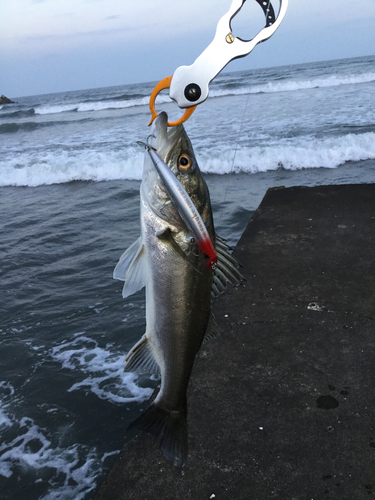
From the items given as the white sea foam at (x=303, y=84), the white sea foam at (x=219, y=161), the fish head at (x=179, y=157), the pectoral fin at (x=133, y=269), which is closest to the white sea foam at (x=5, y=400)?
the pectoral fin at (x=133, y=269)

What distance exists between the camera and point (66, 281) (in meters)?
6.48

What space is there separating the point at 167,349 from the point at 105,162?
520 inches

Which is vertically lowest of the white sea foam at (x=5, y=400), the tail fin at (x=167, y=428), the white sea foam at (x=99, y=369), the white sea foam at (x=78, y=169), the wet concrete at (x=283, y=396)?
the white sea foam at (x=99, y=369)

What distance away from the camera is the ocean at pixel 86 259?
12.0 ft

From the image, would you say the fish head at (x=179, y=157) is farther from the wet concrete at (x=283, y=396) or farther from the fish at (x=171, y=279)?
the wet concrete at (x=283, y=396)

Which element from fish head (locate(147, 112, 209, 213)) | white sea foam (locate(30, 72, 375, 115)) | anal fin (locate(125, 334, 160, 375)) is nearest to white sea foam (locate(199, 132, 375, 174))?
anal fin (locate(125, 334, 160, 375))

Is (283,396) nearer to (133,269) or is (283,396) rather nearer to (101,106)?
(133,269)

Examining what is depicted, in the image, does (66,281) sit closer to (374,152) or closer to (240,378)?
(240,378)

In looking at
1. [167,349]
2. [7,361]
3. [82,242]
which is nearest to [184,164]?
[167,349]

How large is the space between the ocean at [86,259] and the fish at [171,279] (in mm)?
1251

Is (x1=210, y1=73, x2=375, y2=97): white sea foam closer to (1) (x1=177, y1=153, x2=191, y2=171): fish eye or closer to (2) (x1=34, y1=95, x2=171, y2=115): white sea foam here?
(2) (x1=34, y1=95, x2=171, y2=115): white sea foam

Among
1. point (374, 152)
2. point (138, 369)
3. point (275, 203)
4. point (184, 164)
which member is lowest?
point (374, 152)

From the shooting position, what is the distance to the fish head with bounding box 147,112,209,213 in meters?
1.58

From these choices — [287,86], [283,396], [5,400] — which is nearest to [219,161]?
[5,400]
